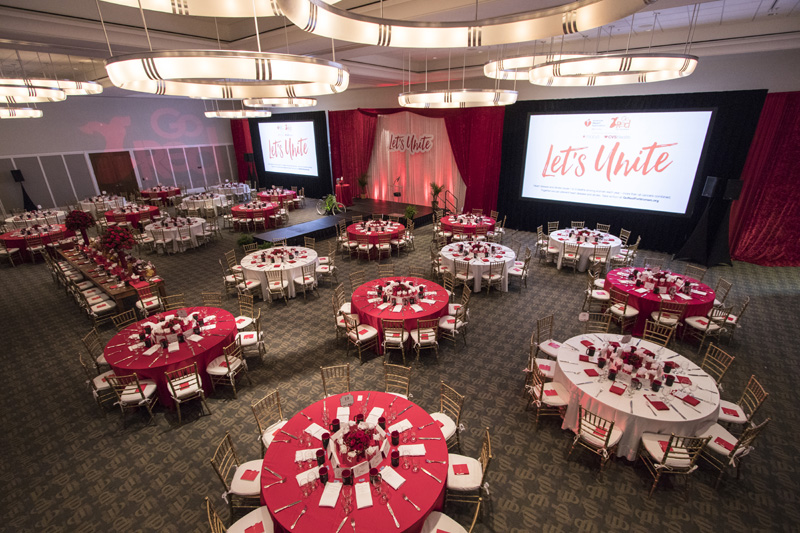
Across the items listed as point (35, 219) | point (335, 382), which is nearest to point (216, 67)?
point (335, 382)

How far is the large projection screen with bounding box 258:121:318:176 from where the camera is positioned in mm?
22219

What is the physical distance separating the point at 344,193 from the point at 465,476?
55.9ft

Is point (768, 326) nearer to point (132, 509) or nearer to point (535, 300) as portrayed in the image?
point (535, 300)

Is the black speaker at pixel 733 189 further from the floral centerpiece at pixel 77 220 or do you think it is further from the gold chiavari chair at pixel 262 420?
the floral centerpiece at pixel 77 220

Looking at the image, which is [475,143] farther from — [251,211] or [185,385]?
[185,385]

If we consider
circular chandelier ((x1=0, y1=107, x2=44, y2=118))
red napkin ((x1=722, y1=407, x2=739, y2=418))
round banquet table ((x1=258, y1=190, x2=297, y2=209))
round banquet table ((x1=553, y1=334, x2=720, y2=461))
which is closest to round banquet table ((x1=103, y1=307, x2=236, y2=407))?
round banquet table ((x1=553, y1=334, x2=720, y2=461))

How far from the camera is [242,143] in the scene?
83.8ft

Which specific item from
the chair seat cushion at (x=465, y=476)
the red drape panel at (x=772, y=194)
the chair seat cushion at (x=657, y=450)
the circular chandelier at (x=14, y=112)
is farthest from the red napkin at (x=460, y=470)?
the circular chandelier at (x=14, y=112)

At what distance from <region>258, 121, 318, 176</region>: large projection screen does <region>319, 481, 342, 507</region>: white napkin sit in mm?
20747

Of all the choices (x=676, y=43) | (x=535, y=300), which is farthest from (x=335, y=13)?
(x=676, y=43)

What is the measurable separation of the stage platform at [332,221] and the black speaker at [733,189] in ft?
34.1

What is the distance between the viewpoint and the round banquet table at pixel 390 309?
7059 mm

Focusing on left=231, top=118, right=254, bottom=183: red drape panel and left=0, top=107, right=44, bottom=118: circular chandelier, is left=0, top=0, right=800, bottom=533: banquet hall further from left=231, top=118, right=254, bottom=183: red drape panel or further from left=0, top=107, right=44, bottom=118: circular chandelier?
left=231, top=118, right=254, bottom=183: red drape panel

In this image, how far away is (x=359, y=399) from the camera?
5000 mm
